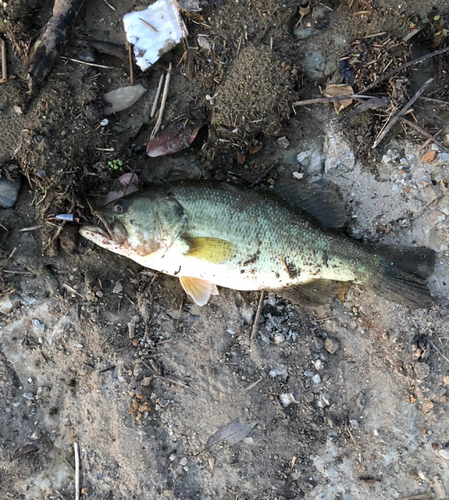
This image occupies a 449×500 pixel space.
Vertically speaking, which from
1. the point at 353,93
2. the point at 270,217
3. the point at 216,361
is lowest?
the point at 216,361

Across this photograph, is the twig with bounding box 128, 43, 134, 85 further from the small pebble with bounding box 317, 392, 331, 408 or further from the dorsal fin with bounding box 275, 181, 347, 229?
the small pebble with bounding box 317, 392, 331, 408

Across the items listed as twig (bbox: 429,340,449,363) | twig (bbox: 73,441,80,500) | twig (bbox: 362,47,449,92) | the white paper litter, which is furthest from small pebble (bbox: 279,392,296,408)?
the white paper litter

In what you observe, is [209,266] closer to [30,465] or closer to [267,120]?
[267,120]

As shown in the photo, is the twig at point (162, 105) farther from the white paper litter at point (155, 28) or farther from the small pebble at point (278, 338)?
the small pebble at point (278, 338)

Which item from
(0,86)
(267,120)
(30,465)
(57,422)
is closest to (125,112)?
(0,86)

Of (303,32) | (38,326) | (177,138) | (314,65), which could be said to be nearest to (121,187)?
(177,138)

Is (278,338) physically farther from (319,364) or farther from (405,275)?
(405,275)

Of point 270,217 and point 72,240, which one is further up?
point 270,217
